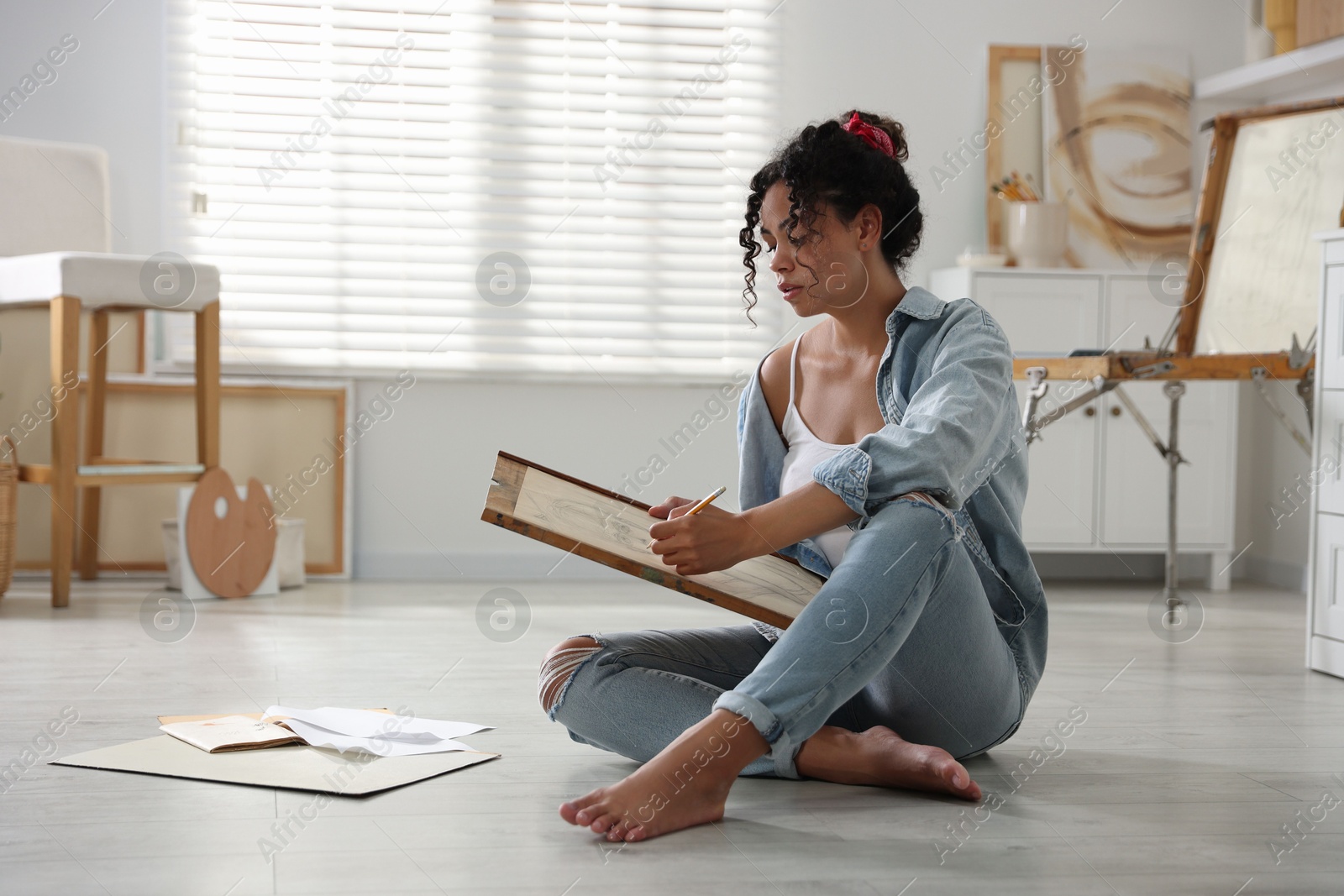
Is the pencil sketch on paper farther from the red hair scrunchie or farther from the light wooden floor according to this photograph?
the red hair scrunchie

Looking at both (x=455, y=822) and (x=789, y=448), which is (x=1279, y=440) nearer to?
(x=789, y=448)

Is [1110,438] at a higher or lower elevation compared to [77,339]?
lower

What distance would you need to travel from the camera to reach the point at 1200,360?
2.52 metres

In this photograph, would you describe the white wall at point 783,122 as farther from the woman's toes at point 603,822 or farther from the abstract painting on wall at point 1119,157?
the woman's toes at point 603,822

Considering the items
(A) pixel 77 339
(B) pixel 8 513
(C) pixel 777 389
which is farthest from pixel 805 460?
(B) pixel 8 513

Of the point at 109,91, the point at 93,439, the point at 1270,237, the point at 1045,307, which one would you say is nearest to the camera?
the point at 1270,237

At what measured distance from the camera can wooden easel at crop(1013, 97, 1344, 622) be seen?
247cm

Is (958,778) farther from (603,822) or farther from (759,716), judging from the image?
(603,822)

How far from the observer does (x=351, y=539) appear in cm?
357

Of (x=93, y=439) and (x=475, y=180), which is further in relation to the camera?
(x=475, y=180)

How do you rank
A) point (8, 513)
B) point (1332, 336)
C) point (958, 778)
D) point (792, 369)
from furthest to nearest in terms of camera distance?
point (8, 513) < point (1332, 336) < point (792, 369) < point (958, 778)

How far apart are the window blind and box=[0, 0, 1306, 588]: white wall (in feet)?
0.32

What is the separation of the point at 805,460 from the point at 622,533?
318mm

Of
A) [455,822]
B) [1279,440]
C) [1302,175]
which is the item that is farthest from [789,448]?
[1279,440]
